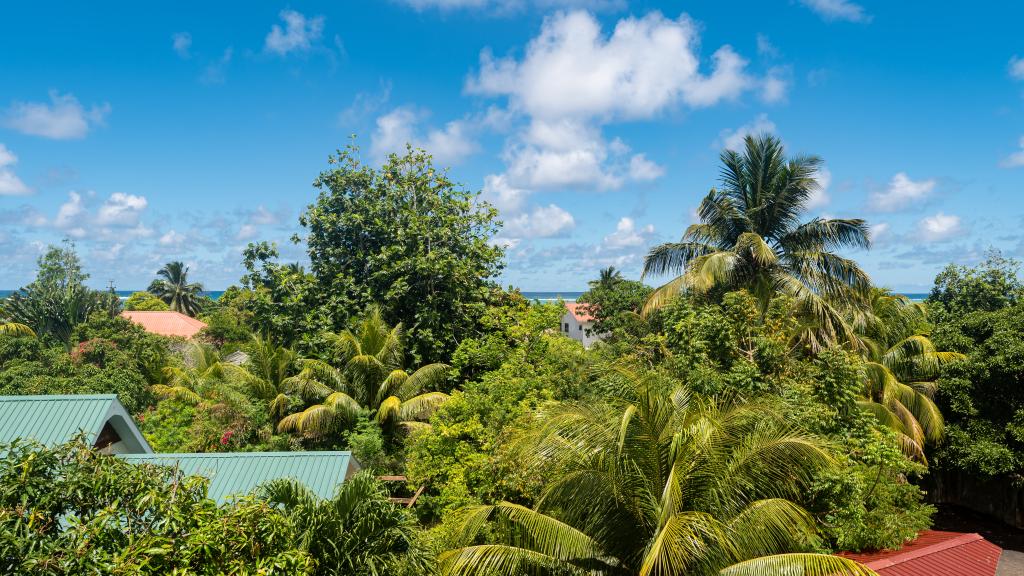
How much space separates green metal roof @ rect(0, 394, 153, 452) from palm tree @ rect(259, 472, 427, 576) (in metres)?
4.94

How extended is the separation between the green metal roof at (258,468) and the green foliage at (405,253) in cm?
929

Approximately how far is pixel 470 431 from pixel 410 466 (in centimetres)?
190

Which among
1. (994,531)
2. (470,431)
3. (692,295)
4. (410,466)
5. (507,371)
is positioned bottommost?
(994,531)

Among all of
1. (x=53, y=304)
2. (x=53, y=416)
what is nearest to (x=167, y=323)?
(x=53, y=304)

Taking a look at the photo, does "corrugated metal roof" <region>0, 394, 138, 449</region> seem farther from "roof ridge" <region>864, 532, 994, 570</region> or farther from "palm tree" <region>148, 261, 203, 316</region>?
"palm tree" <region>148, 261, 203, 316</region>

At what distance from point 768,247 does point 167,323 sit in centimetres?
4252

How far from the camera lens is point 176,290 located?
2569 inches

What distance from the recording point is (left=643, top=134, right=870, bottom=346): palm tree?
1409 centimetres

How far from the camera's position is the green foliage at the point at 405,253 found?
65.8ft

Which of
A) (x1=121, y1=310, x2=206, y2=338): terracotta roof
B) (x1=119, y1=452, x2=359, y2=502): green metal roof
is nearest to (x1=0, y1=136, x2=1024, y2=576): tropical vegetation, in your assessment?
(x1=119, y1=452, x2=359, y2=502): green metal roof

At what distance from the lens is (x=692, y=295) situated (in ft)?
48.3

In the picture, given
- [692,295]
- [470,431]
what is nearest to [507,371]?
[470,431]

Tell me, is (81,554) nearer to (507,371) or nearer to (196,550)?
(196,550)

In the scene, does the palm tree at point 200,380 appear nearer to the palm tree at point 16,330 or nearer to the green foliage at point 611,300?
the palm tree at point 16,330
